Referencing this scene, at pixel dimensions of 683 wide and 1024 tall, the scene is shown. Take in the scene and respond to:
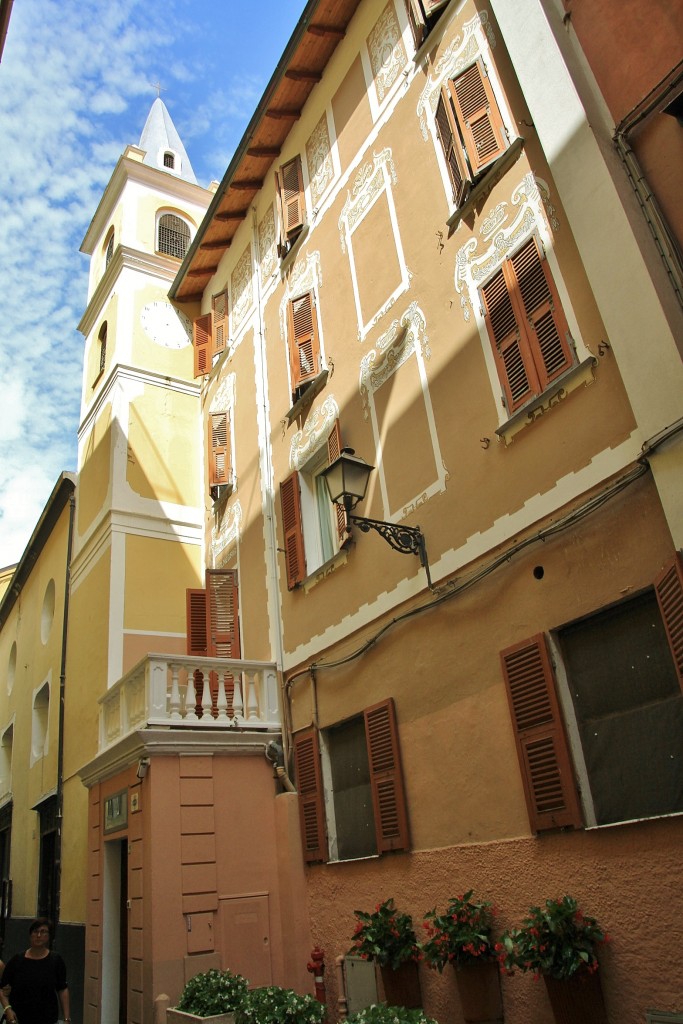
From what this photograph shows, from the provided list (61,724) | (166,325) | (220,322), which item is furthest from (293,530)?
(61,724)

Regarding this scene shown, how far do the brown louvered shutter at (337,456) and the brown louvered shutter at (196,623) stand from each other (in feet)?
9.83

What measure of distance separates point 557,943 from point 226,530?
30.4 feet

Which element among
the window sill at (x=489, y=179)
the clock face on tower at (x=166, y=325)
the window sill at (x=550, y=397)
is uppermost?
the clock face on tower at (x=166, y=325)

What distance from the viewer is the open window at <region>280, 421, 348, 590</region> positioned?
10.7 meters

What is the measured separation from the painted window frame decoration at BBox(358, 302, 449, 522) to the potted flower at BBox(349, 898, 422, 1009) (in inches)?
154

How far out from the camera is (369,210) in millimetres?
10680

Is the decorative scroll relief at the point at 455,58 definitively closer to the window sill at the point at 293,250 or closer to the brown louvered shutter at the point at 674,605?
the window sill at the point at 293,250

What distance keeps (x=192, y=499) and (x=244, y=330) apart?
338 cm

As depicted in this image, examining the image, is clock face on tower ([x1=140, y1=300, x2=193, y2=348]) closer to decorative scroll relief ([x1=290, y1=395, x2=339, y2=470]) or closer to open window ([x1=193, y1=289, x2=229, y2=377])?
open window ([x1=193, y1=289, x2=229, y2=377])

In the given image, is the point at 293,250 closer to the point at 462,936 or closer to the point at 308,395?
the point at 308,395

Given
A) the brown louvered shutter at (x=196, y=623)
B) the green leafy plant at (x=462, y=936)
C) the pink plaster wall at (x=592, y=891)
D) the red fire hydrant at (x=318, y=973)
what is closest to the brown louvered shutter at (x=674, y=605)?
the pink plaster wall at (x=592, y=891)

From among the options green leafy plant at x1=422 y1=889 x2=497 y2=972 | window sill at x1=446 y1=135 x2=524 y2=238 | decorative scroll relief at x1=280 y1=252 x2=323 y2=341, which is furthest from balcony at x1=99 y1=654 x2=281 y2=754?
window sill at x1=446 y1=135 x2=524 y2=238

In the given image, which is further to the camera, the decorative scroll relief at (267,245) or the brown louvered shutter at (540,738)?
the decorative scroll relief at (267,245)

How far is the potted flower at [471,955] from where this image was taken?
632 cm
